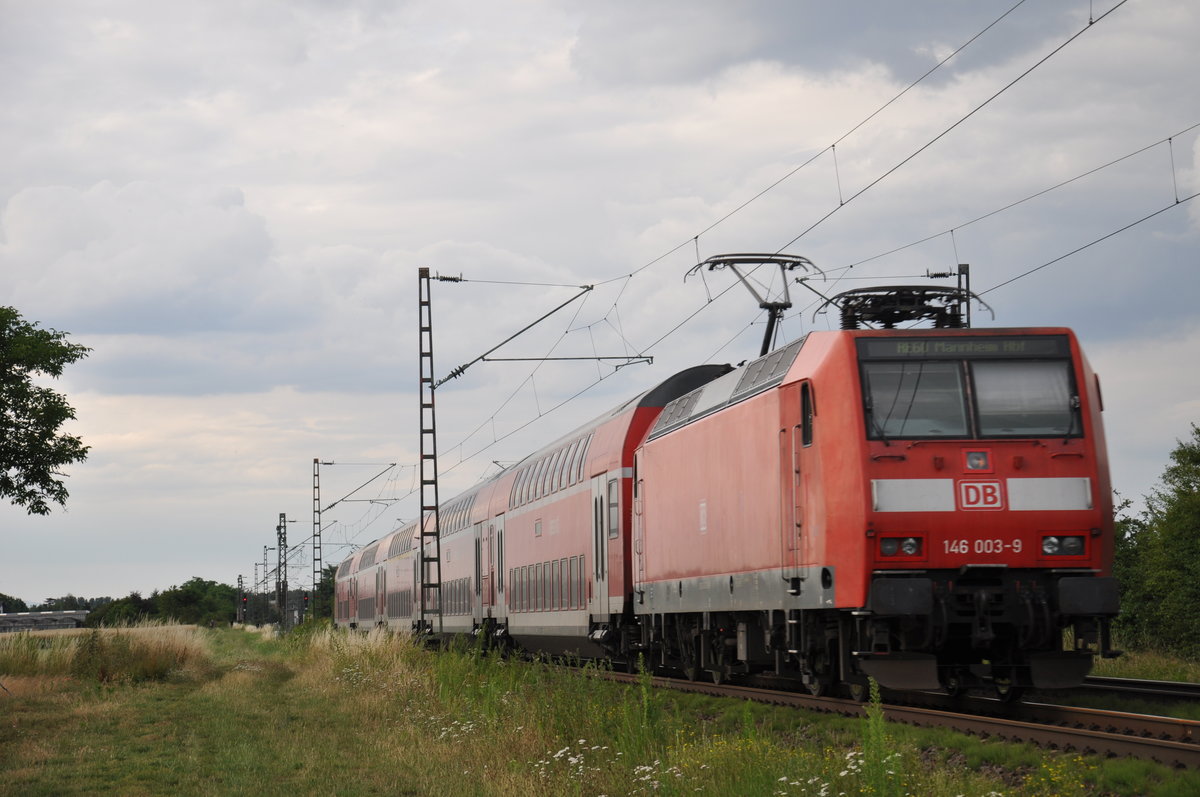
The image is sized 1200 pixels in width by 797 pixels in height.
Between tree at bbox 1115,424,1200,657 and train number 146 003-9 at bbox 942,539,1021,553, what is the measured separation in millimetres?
14534

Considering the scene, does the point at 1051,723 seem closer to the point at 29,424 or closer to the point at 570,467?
the point at 570,467

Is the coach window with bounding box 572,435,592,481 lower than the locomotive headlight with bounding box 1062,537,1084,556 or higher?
higher

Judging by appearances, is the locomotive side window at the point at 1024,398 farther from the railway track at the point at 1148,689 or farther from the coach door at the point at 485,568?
the coach door at the point at 485,568

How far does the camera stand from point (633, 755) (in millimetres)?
10742

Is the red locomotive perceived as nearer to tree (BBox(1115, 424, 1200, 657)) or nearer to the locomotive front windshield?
the locomotive front windshield

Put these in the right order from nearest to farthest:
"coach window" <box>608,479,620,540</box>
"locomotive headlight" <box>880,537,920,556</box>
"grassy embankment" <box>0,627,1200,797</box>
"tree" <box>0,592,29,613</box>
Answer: "grassy embankment" <box>0,627,1200,797</box> < "locomotive headlight" <box>880,537,920,556</box> < "coach window" <box>608,479,620,540</box> < "tree" <box>0,592,29,613</box>

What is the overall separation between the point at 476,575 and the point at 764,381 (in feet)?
66.2

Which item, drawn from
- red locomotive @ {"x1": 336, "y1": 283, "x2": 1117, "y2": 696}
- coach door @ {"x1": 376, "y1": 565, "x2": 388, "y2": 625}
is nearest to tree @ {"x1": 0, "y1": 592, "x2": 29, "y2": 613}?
coach door @ {"x1": 376, "y1": 565, "x2": 388, "y2": 625}

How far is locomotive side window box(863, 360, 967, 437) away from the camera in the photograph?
514 inches

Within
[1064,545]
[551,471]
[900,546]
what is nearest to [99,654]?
[551,471]

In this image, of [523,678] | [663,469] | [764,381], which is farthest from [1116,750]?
[663,469]

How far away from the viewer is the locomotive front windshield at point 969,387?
1311cm

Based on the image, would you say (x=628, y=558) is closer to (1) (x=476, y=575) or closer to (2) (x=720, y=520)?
(2) (x=720, y=520)

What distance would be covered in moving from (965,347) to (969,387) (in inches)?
16.9
